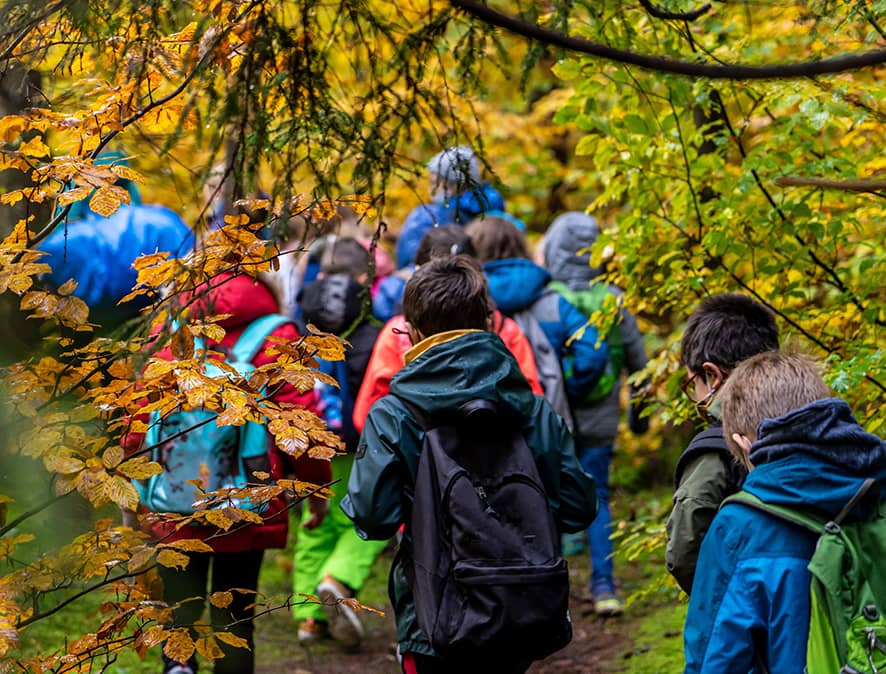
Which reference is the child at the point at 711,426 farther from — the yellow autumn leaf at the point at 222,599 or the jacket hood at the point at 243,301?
the jacket hood at the point at 243,301

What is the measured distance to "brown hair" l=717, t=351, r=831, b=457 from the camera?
2.69 metres

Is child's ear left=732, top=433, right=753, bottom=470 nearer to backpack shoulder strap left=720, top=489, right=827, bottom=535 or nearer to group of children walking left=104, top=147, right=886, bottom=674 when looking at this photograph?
group of children walking left=104, top=147, right=886, bottom=674

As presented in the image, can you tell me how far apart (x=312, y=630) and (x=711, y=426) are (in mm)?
3683

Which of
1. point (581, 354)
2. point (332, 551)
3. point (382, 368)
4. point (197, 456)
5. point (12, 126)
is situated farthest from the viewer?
point (332, 551)

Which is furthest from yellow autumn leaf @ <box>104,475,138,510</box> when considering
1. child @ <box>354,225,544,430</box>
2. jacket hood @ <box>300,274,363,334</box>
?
jacket hood @ <box>300,274,363,334</box>

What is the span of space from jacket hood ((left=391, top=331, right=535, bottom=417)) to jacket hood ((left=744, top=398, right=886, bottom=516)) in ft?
3.15

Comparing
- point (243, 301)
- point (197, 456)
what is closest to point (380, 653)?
point (197, 456)

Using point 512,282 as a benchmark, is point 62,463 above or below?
below

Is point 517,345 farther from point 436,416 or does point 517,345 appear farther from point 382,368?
point 436,416

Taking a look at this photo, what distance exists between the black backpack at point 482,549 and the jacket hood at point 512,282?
98.2 inches

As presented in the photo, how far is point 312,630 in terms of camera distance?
20.2 ft

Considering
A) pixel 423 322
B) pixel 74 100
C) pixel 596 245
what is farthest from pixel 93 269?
A: pixel 596 245

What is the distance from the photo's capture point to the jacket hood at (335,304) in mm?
5824

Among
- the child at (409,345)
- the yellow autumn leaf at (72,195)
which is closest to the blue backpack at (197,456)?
the child at (409,345)
